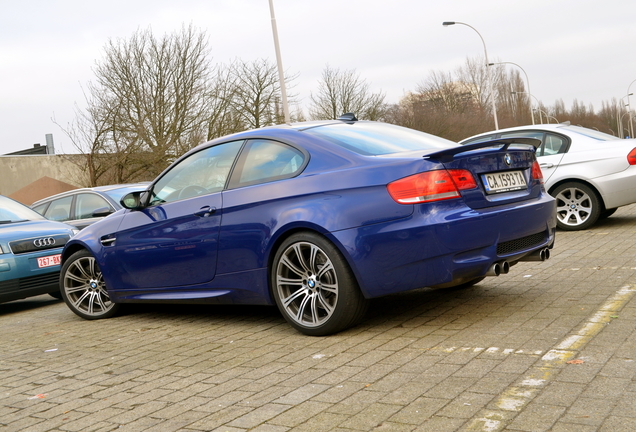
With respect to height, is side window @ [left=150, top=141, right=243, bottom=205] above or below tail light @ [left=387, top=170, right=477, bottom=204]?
above

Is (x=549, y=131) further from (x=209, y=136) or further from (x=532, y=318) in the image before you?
(x=209, y=136)

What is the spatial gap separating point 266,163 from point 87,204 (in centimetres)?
605

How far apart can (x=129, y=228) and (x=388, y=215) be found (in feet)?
8.78

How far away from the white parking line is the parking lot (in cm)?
1

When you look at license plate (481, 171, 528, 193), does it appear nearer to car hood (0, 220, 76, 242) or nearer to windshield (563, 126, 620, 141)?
windshield (563, 126, 620, 141)

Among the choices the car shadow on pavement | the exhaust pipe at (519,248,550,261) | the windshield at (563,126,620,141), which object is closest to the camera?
the exhaust pipe at (519,248,550,261)

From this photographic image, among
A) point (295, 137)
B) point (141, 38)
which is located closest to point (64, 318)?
point (295, 137)

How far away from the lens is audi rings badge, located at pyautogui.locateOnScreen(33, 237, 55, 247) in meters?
8.27

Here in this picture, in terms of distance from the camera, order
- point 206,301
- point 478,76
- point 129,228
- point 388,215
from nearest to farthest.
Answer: point 388,215, point 206,301, point 129,228, point 478,76

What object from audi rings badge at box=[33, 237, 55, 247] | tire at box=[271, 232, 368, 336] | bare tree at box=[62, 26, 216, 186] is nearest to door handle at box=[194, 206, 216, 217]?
tire at box=[271, 232, 368, 336]

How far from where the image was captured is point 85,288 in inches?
273

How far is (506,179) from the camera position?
201 inches

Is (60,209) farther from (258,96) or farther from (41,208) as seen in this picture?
(258,96)

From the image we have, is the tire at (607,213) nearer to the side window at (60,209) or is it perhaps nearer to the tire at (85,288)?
the tire at (85,288)
